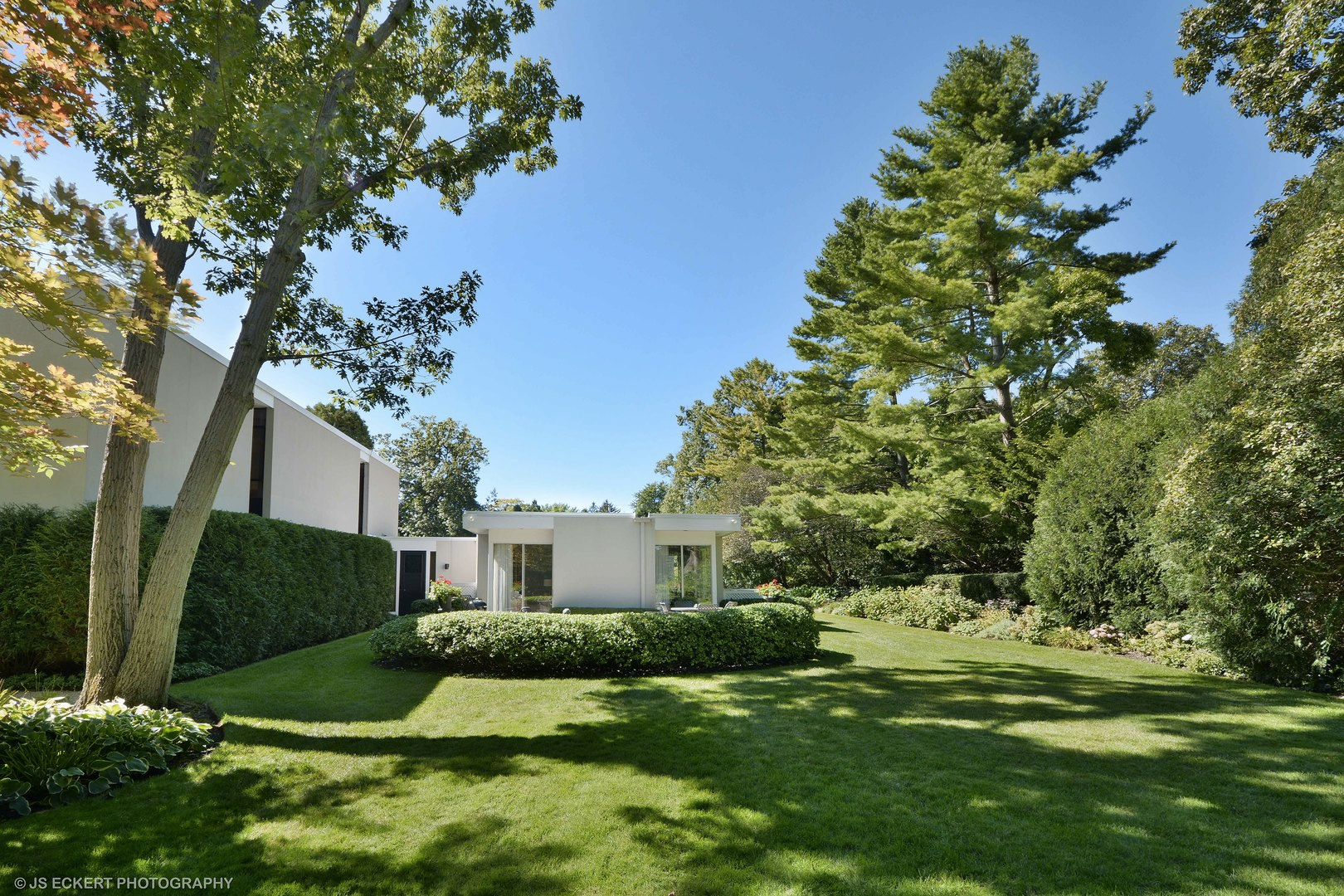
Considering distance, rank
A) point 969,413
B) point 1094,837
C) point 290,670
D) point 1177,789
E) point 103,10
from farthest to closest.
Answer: point 969,413 → point 290,670 → point 1177,789 → point 103,10 → point 1094,837

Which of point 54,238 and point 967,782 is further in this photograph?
point 967,782

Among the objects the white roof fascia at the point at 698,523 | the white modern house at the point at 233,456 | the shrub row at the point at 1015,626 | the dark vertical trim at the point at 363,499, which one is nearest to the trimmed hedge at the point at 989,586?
the shrub row at the point at 1015,626

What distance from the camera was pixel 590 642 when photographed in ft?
31.6

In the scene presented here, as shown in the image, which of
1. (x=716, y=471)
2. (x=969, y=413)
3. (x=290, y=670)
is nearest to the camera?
(x=290, y=670)

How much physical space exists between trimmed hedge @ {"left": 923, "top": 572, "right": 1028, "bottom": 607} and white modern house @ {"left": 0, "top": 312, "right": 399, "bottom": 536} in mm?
16129

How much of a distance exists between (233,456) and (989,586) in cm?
1759

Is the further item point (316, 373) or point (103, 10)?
point (316, 373)

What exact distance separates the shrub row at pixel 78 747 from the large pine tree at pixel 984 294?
16.6m

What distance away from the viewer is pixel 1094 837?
3.76m

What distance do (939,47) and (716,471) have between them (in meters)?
21.8

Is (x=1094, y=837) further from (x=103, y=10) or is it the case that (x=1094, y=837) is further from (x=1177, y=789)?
(x=103, y=10)

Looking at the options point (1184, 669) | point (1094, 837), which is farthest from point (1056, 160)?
point (1094, 837)

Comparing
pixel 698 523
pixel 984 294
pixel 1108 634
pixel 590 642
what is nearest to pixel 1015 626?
pixel 1108 634

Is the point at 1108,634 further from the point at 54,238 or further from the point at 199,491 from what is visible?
the point at 54,238
